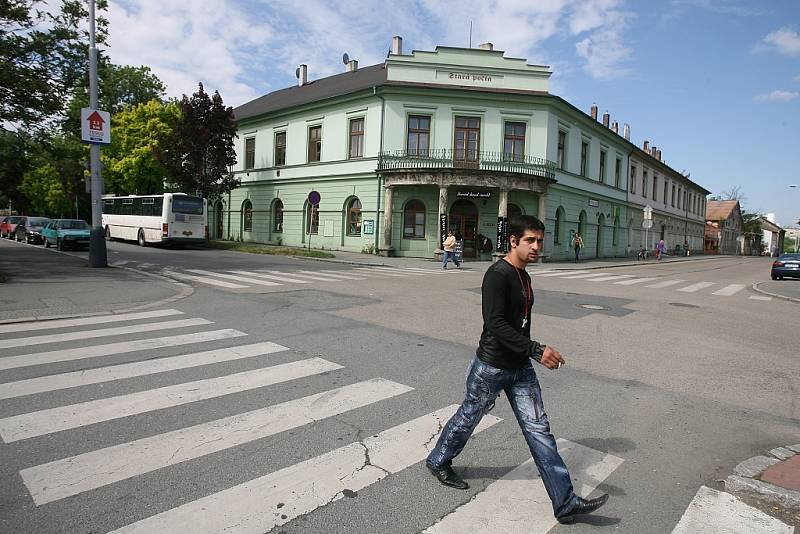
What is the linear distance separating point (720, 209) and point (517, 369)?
100527 millimetres

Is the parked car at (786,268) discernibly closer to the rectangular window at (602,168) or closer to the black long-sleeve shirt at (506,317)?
the rectangular window at (602,168)

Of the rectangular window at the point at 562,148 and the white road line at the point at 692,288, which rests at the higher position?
the rectangular window at the point at 562,148

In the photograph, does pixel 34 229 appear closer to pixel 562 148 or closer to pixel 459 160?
pixel 459 160

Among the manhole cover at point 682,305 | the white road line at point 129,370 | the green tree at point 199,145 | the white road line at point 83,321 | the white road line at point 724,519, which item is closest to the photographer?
the white road line at point 724,519

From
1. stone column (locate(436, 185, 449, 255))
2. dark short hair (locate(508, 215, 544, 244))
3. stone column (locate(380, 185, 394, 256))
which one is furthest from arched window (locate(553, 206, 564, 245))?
dark short hair (locate(508, 215, 544, 244))

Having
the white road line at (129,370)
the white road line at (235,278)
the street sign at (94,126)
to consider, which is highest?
the street sign at (94,126)

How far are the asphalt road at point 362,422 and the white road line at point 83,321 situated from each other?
1.11ft

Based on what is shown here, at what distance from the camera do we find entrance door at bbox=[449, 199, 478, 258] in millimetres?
28312

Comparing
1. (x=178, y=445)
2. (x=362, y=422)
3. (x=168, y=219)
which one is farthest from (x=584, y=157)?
(x=178, y=445)

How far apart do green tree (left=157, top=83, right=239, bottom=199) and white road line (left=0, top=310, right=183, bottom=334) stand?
24773 mm

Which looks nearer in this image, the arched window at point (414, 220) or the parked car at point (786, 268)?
the parked car at point (786, 268)

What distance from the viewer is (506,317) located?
3045 millimetres

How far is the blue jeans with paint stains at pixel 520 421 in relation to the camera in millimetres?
2904

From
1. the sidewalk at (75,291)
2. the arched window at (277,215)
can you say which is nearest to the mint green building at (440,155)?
the arched window at (277,215)
